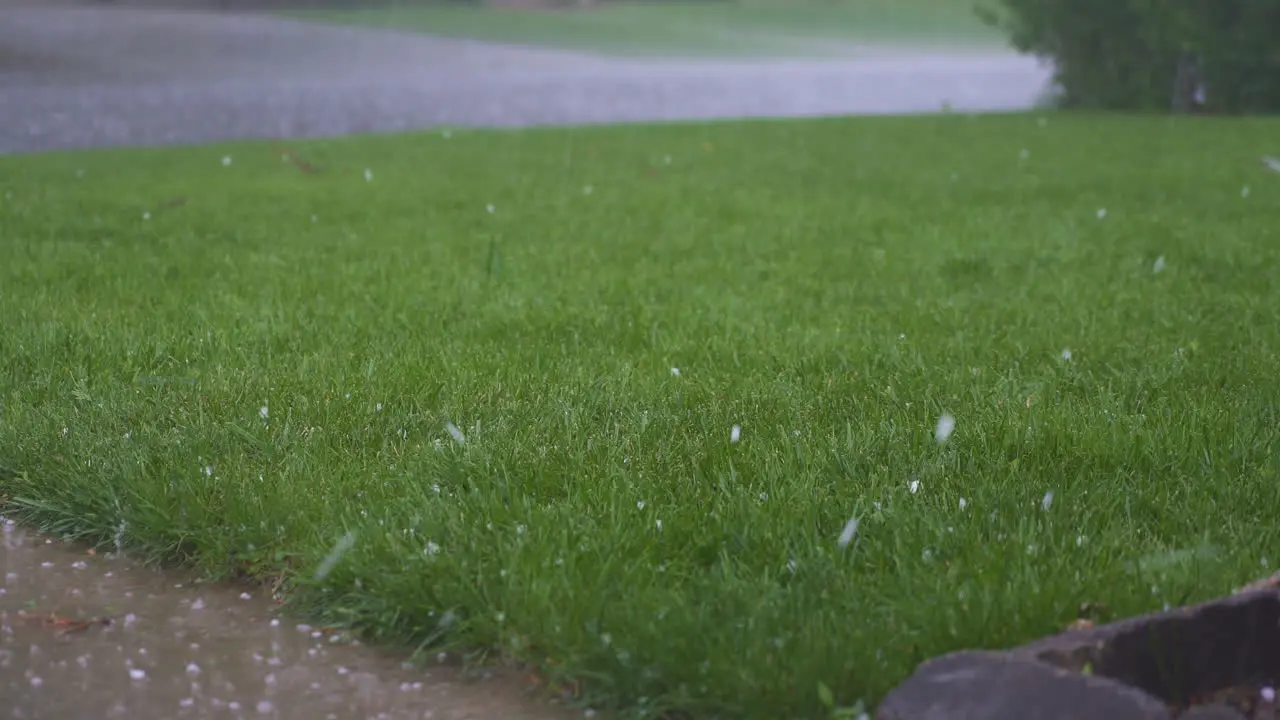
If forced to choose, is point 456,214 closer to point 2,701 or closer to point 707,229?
point 707,229

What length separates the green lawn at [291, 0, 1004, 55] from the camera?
32.7 metres

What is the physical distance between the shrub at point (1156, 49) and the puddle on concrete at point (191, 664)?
14194 mm

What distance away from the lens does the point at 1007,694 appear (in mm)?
2215

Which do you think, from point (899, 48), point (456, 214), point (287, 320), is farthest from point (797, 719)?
point (899, 48)

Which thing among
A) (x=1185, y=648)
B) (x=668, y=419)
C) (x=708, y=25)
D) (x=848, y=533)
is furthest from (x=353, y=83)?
(x=708, y=25)

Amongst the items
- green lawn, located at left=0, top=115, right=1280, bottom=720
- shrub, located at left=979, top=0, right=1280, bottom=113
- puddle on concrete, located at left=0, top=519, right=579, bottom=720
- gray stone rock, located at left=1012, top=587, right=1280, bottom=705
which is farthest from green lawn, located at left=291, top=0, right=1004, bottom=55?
gray stone rock, located at left=1012, top=587, right=1280, bottom=705

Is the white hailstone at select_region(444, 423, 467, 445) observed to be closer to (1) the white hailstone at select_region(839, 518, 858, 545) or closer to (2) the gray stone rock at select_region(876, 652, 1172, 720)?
(1) the white hailstone at select_region(839, 518, 858, 545)

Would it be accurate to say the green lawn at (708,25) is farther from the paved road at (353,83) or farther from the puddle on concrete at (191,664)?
the puddle on concrete at (191,664)

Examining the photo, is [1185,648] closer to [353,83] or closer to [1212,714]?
[1212,714]

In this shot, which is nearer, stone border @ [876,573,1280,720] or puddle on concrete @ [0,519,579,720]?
stone border @ [876,573,1280,720]

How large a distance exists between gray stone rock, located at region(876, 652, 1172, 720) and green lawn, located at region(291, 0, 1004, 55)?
2782 centimetres

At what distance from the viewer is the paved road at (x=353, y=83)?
14.9 meters

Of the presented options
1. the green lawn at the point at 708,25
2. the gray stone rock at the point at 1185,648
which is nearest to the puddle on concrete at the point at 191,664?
the gray stone rock at the point at 1185,648

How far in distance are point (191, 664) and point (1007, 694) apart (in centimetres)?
156
